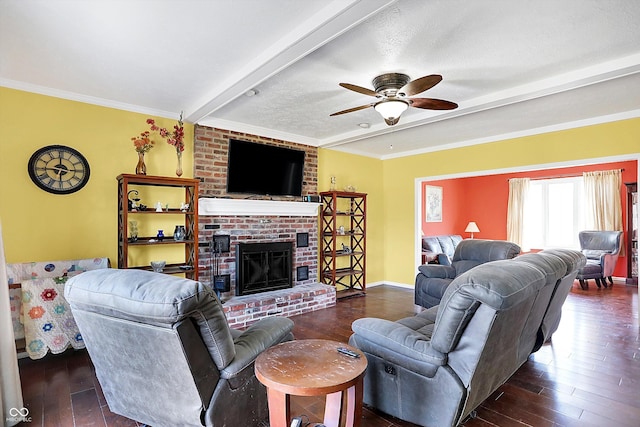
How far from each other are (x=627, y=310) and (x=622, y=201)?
10.9 ft

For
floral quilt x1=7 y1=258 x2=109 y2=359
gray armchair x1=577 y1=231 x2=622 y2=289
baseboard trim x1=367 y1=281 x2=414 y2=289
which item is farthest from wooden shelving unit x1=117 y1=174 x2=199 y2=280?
gray armchair x1=577 y1=231 x2=622 y2=289

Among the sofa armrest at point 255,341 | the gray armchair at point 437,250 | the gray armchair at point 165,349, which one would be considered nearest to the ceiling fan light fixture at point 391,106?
the sofa armrest at point 255,341

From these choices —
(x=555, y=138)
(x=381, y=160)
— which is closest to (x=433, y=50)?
(x=555, y=138)

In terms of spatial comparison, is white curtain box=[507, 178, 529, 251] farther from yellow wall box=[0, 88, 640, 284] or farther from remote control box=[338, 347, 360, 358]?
remote control box=[338, 347, 360, 358]

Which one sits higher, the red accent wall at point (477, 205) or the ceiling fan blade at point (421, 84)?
the ceiling fan blade at point (421, 84)

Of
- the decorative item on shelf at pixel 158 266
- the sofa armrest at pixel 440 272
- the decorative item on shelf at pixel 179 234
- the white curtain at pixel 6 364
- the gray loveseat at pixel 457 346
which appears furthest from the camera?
the sofa armrest at pixel 440 272

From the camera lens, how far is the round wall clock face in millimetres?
3248

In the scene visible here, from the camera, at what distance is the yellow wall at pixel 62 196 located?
3.16m

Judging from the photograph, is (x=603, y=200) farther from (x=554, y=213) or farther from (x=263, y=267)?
(x=263, y=267)

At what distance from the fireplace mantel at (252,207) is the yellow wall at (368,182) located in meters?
0.66

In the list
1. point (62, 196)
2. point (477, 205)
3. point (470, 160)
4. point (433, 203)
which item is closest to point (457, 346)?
point (62, 196)

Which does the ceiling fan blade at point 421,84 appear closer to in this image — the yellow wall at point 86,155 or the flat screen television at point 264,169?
the flat screen television at point 264,169

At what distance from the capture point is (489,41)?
2.41 m

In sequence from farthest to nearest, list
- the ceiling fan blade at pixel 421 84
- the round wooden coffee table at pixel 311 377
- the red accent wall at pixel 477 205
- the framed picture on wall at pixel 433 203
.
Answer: the red accent wall at pixel 477 205
the framed picture on wall at pixel 433 203
the ceiling fan blade at pixel 421 84
the round wooden coffee table at pixel 311 377
